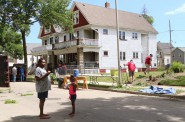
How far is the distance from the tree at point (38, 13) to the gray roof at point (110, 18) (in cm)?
623

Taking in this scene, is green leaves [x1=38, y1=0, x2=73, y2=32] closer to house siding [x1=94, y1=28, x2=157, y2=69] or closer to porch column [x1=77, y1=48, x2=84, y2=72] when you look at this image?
porch column [x1=77, y1=48, x2=84, y2=72]

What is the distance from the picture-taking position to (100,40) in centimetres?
4775

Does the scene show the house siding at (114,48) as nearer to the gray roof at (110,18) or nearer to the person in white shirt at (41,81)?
the gray roof at (110,18)

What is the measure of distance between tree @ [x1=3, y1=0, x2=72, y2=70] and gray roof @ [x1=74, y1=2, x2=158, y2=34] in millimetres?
6227

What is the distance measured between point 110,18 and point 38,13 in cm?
1483

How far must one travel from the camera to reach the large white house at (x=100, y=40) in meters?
46.6

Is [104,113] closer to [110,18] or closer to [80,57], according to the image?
[80,57]

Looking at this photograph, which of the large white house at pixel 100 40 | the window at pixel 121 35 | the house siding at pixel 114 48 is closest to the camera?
the large white house at pixel 100 40

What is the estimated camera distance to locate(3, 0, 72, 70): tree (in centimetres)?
3812

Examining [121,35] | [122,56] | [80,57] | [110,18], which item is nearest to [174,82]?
[80,57]

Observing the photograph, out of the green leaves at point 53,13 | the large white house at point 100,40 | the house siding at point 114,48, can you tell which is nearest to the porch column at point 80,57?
the large white house at point 100,40

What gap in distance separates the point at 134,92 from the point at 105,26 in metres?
31.9

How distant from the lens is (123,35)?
2023 inches

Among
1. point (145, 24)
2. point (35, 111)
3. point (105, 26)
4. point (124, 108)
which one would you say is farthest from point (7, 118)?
point (145, 24)
